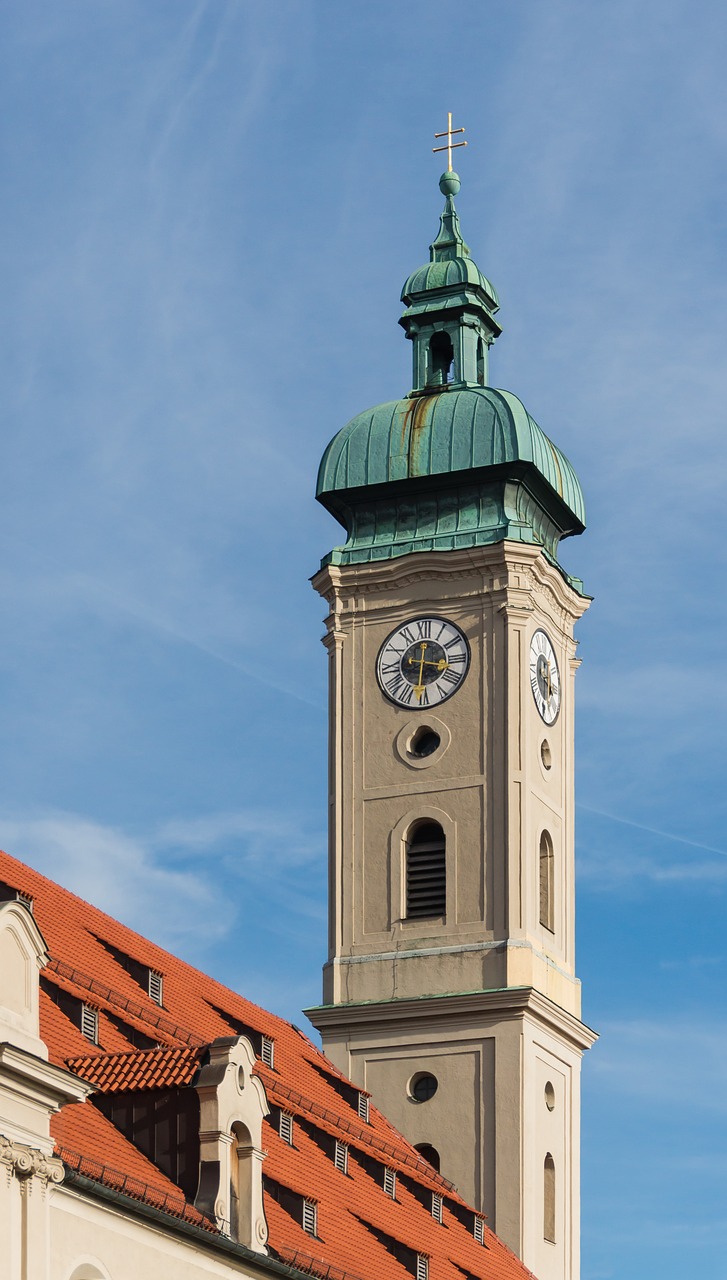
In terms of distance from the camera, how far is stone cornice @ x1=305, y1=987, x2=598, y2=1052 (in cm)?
5803

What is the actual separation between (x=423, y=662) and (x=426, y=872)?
14.6ft

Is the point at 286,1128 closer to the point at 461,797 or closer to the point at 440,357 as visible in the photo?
the point at 461,797

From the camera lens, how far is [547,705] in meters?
61.9

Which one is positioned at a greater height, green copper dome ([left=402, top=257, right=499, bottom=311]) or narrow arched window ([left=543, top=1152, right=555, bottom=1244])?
green copper dome ([left=402, top=257, right=499, bottom=311])

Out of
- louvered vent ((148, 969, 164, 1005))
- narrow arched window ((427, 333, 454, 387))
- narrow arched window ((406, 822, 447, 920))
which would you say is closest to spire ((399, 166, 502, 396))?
narrow arched window ((427, 333, 454, 387))

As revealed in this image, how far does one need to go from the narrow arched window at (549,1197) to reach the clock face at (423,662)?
9.78 metres

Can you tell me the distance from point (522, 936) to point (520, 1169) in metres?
4.71

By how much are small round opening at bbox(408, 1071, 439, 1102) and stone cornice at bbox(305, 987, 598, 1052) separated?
1075mm

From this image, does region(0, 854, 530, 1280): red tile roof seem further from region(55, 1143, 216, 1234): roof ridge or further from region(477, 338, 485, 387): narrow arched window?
region(477, 338, 485, 387): narrow arched window

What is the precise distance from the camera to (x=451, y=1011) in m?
58.6

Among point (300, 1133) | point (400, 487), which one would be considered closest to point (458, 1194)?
point (300, 1133)

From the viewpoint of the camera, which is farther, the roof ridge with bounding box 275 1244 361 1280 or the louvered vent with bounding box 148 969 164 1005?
the louvered vent with bounding box 148 969 164 1005

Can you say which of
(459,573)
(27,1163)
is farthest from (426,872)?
(27,1163)

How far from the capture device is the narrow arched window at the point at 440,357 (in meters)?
65.7
